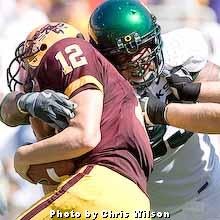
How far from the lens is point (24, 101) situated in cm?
166

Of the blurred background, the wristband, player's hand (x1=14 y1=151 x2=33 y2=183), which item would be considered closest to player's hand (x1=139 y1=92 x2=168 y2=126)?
the wristband

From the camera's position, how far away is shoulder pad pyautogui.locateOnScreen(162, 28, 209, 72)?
2.21 meters

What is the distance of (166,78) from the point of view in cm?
216

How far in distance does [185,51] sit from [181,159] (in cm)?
31

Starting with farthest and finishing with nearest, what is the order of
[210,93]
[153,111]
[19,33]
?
[19,33] < [210,93] < [153,111]

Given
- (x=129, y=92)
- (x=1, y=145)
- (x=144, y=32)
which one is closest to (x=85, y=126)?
(x=129, y=92)

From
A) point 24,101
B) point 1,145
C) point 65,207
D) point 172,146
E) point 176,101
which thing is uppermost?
point 24,101

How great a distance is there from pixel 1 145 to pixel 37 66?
114 cm

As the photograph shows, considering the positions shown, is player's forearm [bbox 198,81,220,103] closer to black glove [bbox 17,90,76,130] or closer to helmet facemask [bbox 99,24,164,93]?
helmet facemask [bbox 99,24,164,93]

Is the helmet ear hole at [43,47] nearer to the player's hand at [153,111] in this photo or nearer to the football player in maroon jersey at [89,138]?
the football player in maroon jersey at [89,138]

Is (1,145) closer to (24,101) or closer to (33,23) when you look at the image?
(33,23)

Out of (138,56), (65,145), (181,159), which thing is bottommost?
(181,159)

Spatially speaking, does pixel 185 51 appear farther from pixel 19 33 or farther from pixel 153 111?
pixel 19 33

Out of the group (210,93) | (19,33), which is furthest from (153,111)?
(19,33)
